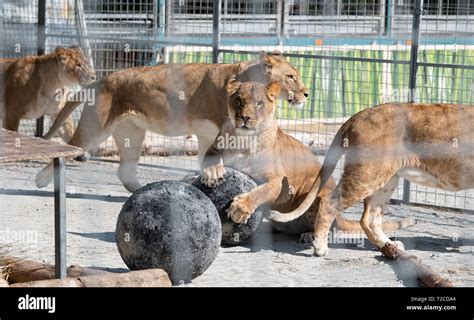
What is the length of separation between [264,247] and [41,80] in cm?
335

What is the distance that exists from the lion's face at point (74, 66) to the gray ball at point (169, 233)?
12.2ft

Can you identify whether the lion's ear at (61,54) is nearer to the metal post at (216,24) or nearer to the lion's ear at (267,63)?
the metal post at (216,24)

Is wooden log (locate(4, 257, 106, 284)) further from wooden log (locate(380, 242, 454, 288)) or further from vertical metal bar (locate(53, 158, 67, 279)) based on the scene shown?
wooden log (locate(380, 242, 454, 288))

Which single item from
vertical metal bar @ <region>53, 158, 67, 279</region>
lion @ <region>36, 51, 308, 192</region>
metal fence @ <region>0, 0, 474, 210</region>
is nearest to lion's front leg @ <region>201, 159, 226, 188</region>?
vertical metal bar @ <region>53, 158, 67, 279</region>

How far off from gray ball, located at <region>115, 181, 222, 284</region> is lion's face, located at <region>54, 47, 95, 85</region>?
12.2ft

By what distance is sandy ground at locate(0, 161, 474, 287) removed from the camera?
195 inches

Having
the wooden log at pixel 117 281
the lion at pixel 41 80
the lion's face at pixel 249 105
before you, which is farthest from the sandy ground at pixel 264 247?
the lion at pixel 41 80

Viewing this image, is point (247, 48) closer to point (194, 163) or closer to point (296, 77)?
point (194, 163)

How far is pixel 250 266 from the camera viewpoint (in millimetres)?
5117

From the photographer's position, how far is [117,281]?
4.14 metres

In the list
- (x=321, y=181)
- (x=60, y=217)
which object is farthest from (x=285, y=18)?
(x=60, y=217)

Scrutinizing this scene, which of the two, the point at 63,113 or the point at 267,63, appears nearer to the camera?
the point at 267,63

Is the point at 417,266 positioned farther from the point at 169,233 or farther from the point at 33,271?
the point at 33,271

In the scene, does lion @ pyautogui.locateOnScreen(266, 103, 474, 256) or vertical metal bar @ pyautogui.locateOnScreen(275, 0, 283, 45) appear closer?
lion @ pyautogui.locateOnScreen(266, 103, 474, 256)
